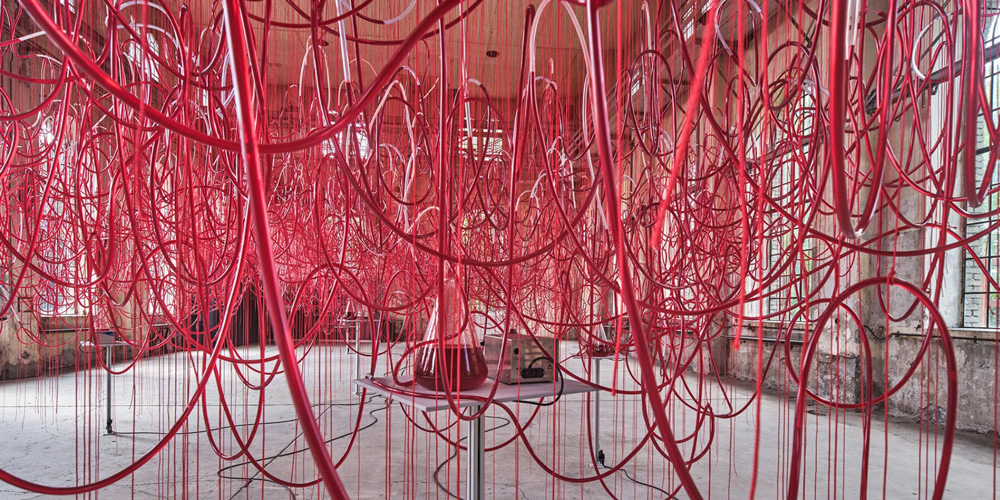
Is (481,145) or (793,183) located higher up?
(481,145)

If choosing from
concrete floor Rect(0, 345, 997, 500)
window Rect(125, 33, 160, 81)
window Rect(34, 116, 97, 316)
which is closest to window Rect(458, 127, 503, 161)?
window Rect(125, 33, 160, 81)

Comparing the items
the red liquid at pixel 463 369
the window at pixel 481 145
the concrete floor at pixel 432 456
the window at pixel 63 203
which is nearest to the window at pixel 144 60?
the window at pixel 63 203

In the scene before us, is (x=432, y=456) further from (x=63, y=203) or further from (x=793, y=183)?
(x=793, y=183)

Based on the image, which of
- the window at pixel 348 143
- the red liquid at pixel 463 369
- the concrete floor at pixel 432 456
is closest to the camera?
the window at pixel 348 143

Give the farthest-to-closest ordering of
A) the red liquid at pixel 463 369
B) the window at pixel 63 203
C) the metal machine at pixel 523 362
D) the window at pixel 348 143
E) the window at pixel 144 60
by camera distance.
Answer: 1. the metal machine at pixel 523 362
2. the red liquid at pixel 463 369
3. the window at pixel 63 203
4. the window at pixel 144 60
5. the window at pixel 348 143

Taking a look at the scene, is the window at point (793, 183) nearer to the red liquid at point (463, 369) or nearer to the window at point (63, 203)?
the red liquid at point (463, 369)

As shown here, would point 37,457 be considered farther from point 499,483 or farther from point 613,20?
point 613,20

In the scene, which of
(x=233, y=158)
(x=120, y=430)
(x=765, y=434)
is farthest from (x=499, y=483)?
(x=120, y=430)

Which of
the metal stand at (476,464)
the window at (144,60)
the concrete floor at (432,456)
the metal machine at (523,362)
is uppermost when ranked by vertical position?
the window at (144,60)

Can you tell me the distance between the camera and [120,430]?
3896 millimetres

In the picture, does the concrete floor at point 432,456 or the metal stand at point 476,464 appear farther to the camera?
the concrete floor at point 432,456

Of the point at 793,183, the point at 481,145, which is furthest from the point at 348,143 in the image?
the point at 793,183

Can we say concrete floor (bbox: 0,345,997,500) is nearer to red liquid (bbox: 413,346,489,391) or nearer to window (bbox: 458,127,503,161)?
A: red liquid (bbox: 413,346,489,391)

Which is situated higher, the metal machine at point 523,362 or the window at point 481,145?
the window at point 481,145
